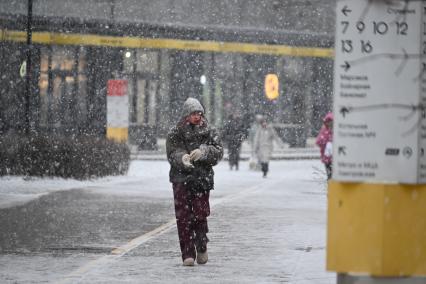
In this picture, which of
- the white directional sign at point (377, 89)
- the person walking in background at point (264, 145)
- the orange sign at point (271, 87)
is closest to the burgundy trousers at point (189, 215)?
the white directional sign at point (377, 89)

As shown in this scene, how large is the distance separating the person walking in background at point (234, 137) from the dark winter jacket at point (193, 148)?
2258 cm

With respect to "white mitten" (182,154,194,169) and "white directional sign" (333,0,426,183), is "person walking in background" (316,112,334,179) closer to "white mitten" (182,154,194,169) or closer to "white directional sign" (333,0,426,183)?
"white mitten" (182,154,194,169)

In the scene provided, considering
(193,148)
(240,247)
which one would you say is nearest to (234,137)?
(240,247)

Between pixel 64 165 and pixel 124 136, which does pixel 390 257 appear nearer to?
pixel 64 165

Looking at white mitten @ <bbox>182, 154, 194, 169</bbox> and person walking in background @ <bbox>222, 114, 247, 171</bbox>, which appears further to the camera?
person walking in background @ <bbox>222, 114, 247, 171</bbox>

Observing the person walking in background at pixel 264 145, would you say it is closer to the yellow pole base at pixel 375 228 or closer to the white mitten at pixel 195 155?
the white mitten at pixel 195 155

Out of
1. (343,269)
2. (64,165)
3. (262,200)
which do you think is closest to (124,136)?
(64,165)

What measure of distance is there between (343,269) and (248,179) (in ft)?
78.9

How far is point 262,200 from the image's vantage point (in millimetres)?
21891

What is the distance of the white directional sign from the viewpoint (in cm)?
605

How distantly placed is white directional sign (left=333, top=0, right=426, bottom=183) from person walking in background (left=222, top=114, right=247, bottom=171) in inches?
1129

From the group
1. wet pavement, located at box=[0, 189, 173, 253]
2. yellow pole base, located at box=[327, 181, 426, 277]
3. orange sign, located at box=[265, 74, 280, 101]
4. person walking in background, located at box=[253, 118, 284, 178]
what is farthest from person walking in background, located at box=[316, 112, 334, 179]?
orange sign, located at box=[265, 74, 280, 101]

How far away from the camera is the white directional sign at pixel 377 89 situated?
6055 mm

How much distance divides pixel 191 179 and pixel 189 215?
36cm
